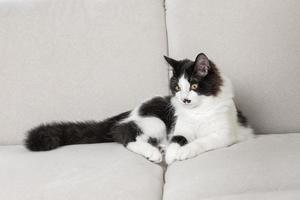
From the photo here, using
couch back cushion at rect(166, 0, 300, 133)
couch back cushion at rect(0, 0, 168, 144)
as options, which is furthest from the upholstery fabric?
couch back cushion at rect(0, 0, 168, 144)

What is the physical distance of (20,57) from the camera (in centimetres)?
221

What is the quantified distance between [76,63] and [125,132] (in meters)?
0.46

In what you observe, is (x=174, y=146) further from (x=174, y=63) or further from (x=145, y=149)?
(x=174, y=63)

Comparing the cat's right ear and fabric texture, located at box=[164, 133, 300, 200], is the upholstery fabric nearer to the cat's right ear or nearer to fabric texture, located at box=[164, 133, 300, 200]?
fabric texture, located at box=[164, 133, 300, 200]

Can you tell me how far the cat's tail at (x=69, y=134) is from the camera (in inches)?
77.6

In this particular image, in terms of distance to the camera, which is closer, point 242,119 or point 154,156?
point 154,156

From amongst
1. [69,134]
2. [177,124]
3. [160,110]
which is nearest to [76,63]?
[69,134]

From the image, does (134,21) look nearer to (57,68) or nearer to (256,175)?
(57,68)

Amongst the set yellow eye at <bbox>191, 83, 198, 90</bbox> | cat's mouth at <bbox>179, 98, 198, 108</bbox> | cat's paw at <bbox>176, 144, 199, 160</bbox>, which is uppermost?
yellow eye at <bbox>191, 83, 198, 90</bbox>

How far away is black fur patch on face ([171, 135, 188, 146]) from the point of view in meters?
1.92

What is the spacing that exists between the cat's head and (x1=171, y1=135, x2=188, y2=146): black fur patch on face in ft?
0.47

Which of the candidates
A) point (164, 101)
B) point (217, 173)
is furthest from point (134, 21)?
point (217, 173)

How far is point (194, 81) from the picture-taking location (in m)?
1.91

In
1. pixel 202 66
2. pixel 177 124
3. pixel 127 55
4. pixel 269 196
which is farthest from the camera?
pixel 127 55
